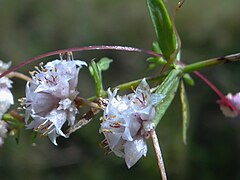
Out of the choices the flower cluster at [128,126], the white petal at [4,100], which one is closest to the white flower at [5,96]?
the white petal at [4,100]

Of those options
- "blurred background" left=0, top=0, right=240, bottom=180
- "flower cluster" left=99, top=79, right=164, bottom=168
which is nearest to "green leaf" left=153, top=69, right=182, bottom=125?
"flower cluster" left=99, top=79, right=164, bottom=168

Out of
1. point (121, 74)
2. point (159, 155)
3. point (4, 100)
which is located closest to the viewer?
point (159, 155)

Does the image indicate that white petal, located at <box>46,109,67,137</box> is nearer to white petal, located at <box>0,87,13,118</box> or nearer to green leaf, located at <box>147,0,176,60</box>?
white petal, located at <box>0,87,13,118</box>

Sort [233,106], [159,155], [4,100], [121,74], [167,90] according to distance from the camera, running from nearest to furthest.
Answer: [159,155] < [167,90] < [4,100] < [233,106] < [121,74]

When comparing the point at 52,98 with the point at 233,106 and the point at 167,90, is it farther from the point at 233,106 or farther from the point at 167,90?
the point at 233,106

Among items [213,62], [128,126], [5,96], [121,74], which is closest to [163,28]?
[213,62]

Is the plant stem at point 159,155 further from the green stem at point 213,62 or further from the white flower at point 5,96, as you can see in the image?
the white flower at point 5,96
